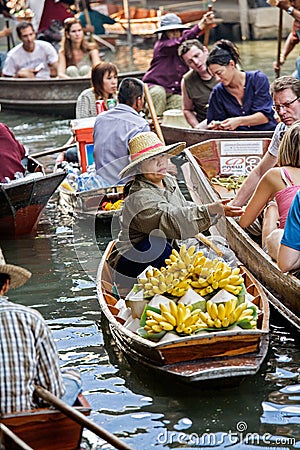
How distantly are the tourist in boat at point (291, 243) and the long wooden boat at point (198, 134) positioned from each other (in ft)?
9.78

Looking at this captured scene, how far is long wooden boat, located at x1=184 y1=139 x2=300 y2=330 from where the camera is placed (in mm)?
4864

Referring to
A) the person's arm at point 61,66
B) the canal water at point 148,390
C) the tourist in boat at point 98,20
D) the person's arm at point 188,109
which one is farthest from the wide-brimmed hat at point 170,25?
the tourist in boat at point 98,20

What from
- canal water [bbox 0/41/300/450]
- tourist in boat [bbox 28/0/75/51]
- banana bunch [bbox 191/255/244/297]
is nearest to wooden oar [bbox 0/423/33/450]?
canal water [bbox 0/41/300/450]

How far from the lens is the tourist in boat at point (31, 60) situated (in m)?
11.7

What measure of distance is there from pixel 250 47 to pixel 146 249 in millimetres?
13345

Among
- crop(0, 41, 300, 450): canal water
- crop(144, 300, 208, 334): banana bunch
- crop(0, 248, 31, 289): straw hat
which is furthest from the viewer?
crop(144, 300, 208, 334): banana bunch

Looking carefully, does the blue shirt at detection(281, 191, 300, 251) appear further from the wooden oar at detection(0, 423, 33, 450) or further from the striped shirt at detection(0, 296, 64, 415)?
the wooden oar at detection(0, 423, 33, 450)

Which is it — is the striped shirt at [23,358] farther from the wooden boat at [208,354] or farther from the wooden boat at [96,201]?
the wooden boat at [96,201]

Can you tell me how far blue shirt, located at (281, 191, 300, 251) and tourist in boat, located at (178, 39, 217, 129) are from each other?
13.0 ft

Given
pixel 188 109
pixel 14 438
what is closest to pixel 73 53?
pixel 188 109

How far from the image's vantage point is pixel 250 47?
58.0 ft

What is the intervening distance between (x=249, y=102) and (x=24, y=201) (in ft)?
7.05

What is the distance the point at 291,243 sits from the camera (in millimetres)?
4555


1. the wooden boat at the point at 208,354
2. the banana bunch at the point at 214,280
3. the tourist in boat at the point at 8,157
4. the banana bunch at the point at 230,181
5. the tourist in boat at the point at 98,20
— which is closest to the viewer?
the wooden boat at the point at 208,354
